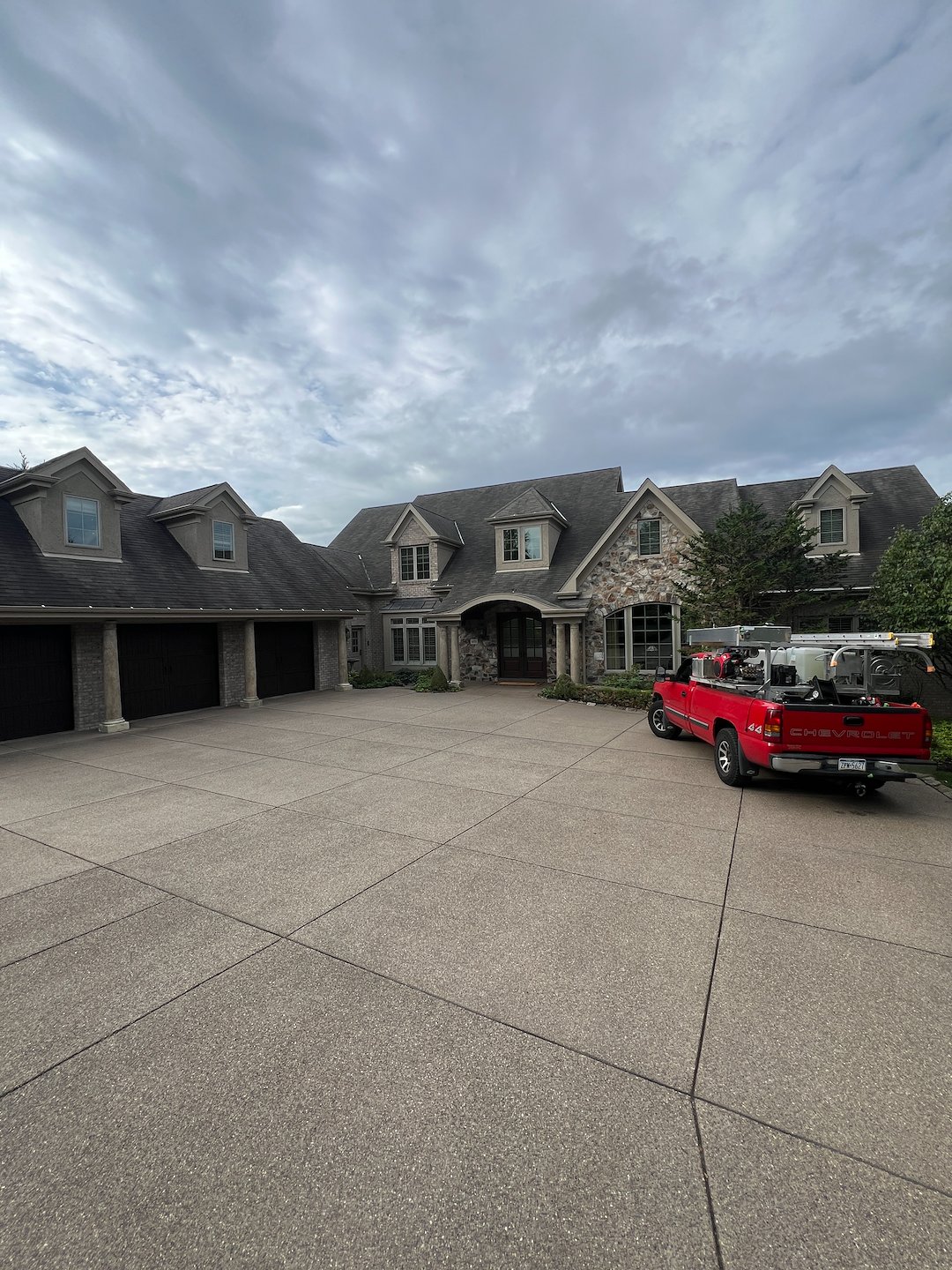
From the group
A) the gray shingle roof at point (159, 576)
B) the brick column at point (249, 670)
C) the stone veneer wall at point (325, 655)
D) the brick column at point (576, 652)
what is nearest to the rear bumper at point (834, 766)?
the brick column at point (576, 652)

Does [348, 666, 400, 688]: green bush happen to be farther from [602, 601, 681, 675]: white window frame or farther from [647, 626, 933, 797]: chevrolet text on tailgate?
[647, 626, 933, 797]: chevrolet text on tailgate

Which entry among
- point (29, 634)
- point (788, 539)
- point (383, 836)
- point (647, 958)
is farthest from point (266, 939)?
point (788, 539)

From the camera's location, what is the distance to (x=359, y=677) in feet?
73.4

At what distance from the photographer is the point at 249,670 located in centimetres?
1784

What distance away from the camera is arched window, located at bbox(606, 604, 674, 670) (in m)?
18.5

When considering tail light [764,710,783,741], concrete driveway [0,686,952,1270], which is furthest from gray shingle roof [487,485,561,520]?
concrete driveway [0,686,952,1270]

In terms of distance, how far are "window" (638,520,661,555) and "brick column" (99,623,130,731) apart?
14980 mm

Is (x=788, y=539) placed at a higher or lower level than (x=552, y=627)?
higher

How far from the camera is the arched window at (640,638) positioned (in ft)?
60.6

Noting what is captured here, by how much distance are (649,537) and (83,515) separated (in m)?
15.8

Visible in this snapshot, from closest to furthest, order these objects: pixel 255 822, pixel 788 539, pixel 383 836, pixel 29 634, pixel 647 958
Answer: pixel 647 958, pixel 383 836, pixel 255 822, pixel 29 634, pixel 788 539

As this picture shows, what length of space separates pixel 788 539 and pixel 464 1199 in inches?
637

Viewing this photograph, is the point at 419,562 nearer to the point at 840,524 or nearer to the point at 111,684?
the point at 111,684

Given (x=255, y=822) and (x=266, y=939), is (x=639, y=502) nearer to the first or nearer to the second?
(x=255, y=822)
